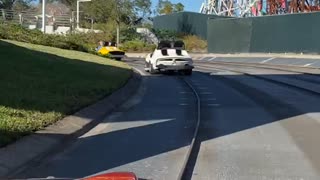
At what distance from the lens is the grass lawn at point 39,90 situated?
1105 cm

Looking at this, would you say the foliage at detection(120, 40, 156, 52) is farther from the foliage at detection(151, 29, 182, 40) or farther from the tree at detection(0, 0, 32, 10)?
the tree at detection(0, 0, 32, 10)

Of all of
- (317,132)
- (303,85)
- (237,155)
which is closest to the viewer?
(237,155)

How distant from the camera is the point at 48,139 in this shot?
10312 mm

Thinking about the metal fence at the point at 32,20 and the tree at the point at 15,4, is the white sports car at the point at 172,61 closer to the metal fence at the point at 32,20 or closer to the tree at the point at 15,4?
the metal fence at the point at 32,20

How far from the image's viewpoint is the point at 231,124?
43.2 feet

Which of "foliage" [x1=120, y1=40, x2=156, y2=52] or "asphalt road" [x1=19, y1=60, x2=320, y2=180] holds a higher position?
"asphalt road" [x1=19, y1=60, x2=320, y2=180]

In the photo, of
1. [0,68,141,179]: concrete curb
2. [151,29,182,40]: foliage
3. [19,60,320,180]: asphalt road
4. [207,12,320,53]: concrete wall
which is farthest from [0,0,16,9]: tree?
[0,68,141,179]: concrete curb

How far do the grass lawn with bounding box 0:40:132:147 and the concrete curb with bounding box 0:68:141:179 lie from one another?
18cm

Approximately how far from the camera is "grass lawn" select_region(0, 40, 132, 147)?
1105 centimetres

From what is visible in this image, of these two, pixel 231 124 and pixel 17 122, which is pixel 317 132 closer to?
pixel 231 124

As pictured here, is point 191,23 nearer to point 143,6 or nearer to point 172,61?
point 143,6

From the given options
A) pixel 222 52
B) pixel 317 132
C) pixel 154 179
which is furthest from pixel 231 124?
pixel 222 52

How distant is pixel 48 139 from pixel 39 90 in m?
4.99

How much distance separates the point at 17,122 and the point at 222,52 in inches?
2122
